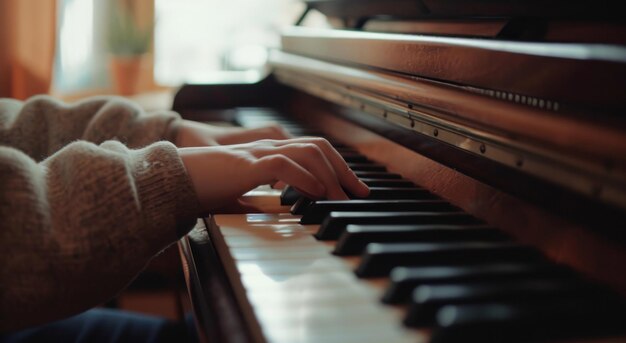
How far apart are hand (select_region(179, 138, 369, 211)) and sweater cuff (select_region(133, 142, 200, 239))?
0.03 meters

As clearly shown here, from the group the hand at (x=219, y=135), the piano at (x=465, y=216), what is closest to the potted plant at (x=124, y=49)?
the hand at (x=219, y=135)

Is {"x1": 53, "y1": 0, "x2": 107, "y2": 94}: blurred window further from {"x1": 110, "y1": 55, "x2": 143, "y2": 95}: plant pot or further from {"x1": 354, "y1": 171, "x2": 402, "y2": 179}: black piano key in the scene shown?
{"x1": 354, "y1": 171, "x2": 402, "y2": 179}: black piano key

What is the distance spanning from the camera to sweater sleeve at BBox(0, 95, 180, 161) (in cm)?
129

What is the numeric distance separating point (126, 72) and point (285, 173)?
234 centimetres

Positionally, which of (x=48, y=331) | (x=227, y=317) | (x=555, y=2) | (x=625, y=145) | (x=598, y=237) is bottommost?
(x=48, y=331)

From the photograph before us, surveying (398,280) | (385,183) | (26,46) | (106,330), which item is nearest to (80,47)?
(26,46)

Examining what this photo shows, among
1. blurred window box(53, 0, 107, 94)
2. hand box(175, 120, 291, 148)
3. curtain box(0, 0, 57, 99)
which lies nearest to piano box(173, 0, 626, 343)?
hand box(175, 120, 291, 148)

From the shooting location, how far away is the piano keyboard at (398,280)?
0.54 m

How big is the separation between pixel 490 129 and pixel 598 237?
17 centimetres

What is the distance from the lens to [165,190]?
81 centimetres

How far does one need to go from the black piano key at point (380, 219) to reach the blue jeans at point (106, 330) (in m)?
0.53

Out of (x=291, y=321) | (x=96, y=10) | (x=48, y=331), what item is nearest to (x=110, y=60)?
(x=96, y=10)

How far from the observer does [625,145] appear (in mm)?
543

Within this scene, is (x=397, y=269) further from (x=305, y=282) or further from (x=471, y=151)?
(x=471, y=151)
